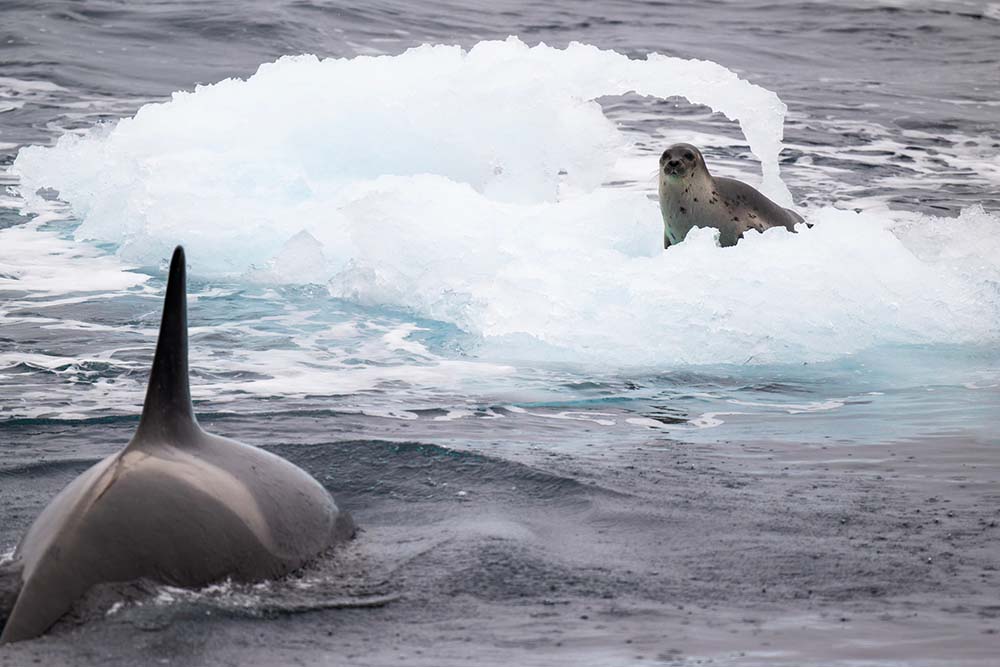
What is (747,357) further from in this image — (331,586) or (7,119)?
(7,119)

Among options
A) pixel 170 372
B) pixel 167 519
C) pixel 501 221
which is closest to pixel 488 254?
pixel 501 221

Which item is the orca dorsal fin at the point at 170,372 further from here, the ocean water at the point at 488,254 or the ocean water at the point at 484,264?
the ocean water at the point at 488,254

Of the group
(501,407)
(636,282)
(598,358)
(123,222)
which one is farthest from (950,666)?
(123,222)

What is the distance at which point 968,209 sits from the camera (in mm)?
12367

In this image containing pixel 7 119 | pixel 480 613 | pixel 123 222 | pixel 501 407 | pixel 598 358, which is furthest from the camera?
pixel 7 119

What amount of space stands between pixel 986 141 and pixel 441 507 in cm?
1339

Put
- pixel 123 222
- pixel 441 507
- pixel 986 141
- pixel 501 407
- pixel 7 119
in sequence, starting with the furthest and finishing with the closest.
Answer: pixel 986 141 → pixel 7 119 → pixel 123 222 → pixel 501 407 → pixel 441 507

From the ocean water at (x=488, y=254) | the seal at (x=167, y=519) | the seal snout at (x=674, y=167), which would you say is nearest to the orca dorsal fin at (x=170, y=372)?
the seal at (x=167, y=519)

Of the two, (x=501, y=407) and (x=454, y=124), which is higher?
(x=454, y=124)

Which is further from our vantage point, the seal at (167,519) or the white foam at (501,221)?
the white foam at (501,221)

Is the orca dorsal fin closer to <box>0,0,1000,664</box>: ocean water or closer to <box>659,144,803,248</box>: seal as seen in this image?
<box>0,0,1000,664</box>: ocean water

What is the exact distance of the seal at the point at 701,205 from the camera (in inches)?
406

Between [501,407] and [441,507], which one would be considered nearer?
[441,507]

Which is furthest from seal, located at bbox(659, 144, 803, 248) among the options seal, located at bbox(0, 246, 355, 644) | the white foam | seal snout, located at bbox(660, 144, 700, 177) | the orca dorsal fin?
the orca dorsal fin
